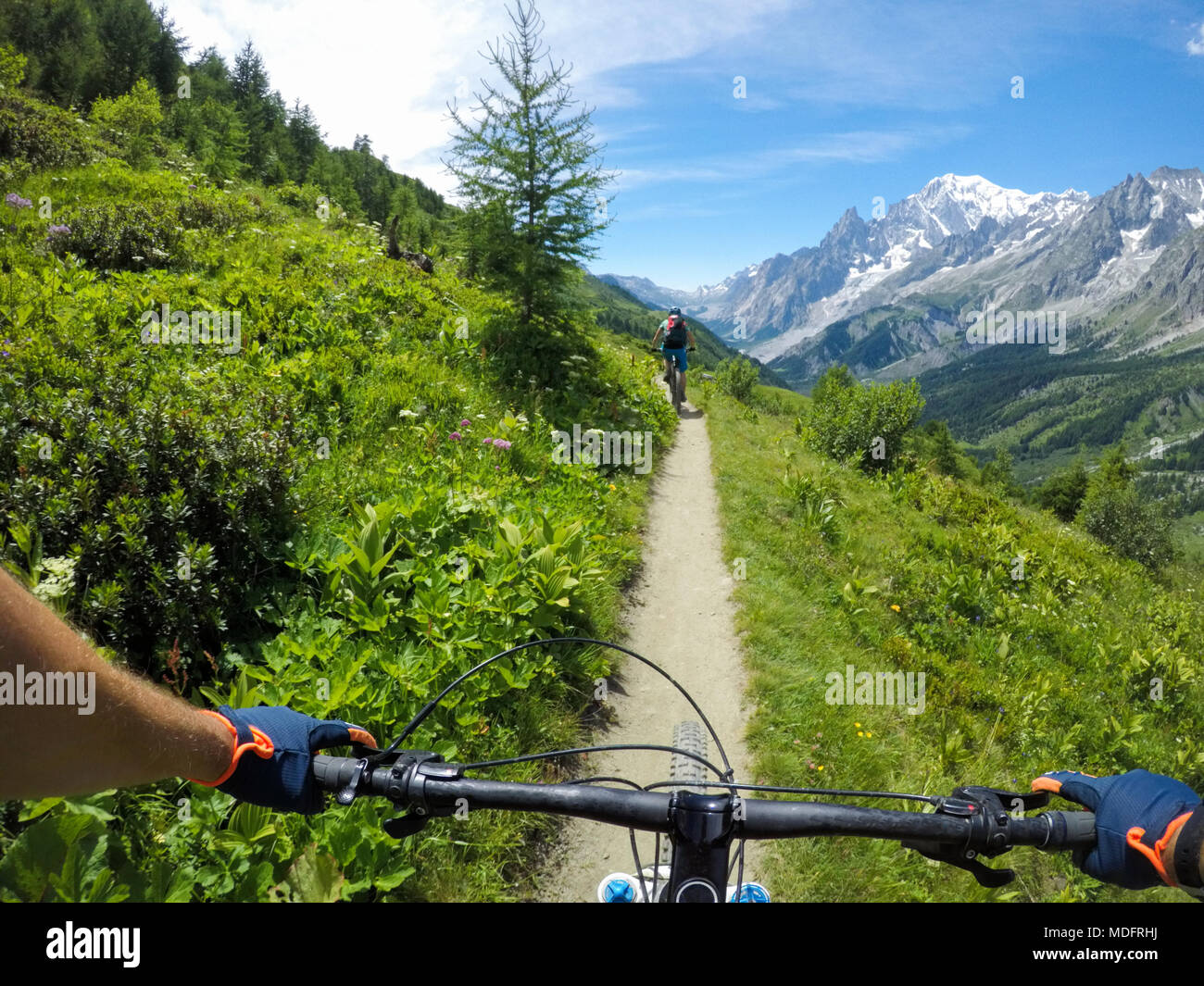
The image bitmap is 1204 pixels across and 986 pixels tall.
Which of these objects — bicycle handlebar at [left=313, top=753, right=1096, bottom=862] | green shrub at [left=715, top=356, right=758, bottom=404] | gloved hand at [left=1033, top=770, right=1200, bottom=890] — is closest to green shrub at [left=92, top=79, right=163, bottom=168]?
green shrub at [left=715, top=356, right=758, bottom=404]

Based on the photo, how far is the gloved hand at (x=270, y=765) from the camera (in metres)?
1.99

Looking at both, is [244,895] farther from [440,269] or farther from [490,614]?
[440,269]

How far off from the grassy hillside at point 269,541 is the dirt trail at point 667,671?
0.41m

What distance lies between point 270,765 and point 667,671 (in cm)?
522

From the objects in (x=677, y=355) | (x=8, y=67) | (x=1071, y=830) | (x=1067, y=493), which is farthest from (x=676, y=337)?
(x=1067, y=493)

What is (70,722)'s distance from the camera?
1.51 meters

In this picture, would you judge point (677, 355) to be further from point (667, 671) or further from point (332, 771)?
point (332, 771)

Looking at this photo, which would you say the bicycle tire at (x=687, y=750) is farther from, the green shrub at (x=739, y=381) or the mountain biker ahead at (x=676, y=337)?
the green shrub at (x=739, y=381)

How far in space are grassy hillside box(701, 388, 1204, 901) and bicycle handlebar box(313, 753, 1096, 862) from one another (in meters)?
3.17

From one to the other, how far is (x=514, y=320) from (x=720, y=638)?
9.68 meters

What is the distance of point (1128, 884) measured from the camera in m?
1.80

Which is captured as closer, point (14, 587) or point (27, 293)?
point (14, 587)
